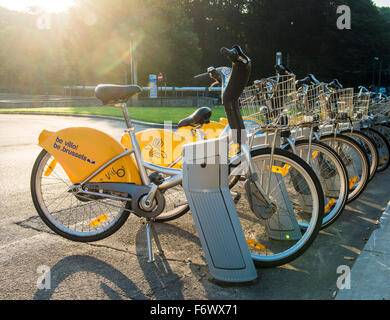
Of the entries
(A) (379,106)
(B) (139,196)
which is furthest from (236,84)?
(A) (379,106)

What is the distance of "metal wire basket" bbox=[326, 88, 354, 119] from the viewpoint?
4.01 m

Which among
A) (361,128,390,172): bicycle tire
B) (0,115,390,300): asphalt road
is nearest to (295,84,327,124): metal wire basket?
(0,115,390,300): asphalt road

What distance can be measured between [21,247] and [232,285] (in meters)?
1.79

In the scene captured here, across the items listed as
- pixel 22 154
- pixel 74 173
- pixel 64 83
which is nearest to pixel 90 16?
pixel 64 83

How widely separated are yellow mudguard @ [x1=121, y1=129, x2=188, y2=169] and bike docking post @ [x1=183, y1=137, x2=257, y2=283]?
1.19 m

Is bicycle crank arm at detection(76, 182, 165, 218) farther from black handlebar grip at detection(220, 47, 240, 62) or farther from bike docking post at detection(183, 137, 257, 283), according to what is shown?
black handlebar grip at detection(220, 47, 240, 62)

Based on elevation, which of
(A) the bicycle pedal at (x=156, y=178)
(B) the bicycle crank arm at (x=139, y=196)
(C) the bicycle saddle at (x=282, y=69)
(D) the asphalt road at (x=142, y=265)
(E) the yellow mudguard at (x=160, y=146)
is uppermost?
(C) the bicycle saddle at (x=282, y=69)

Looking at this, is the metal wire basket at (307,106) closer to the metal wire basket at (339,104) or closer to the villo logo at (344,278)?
the metal wire basket at (339,104)

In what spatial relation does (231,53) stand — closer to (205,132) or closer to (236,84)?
(236,84)

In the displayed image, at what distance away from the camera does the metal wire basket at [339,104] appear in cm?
401

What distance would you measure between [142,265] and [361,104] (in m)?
4.01

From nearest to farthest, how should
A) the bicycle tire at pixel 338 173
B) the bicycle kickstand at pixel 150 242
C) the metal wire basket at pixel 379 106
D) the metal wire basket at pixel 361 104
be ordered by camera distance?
the bicycle kickstand at pixel 150 242, the bicycle tire at pixel 338 173, the metal wire basket at pixel 361 104, the metal wire basket at pixel 379 106

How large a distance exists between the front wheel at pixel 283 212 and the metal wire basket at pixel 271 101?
13.5 inches

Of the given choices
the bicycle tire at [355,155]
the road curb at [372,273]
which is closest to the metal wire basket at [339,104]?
the bicycle tire at [355,155]
